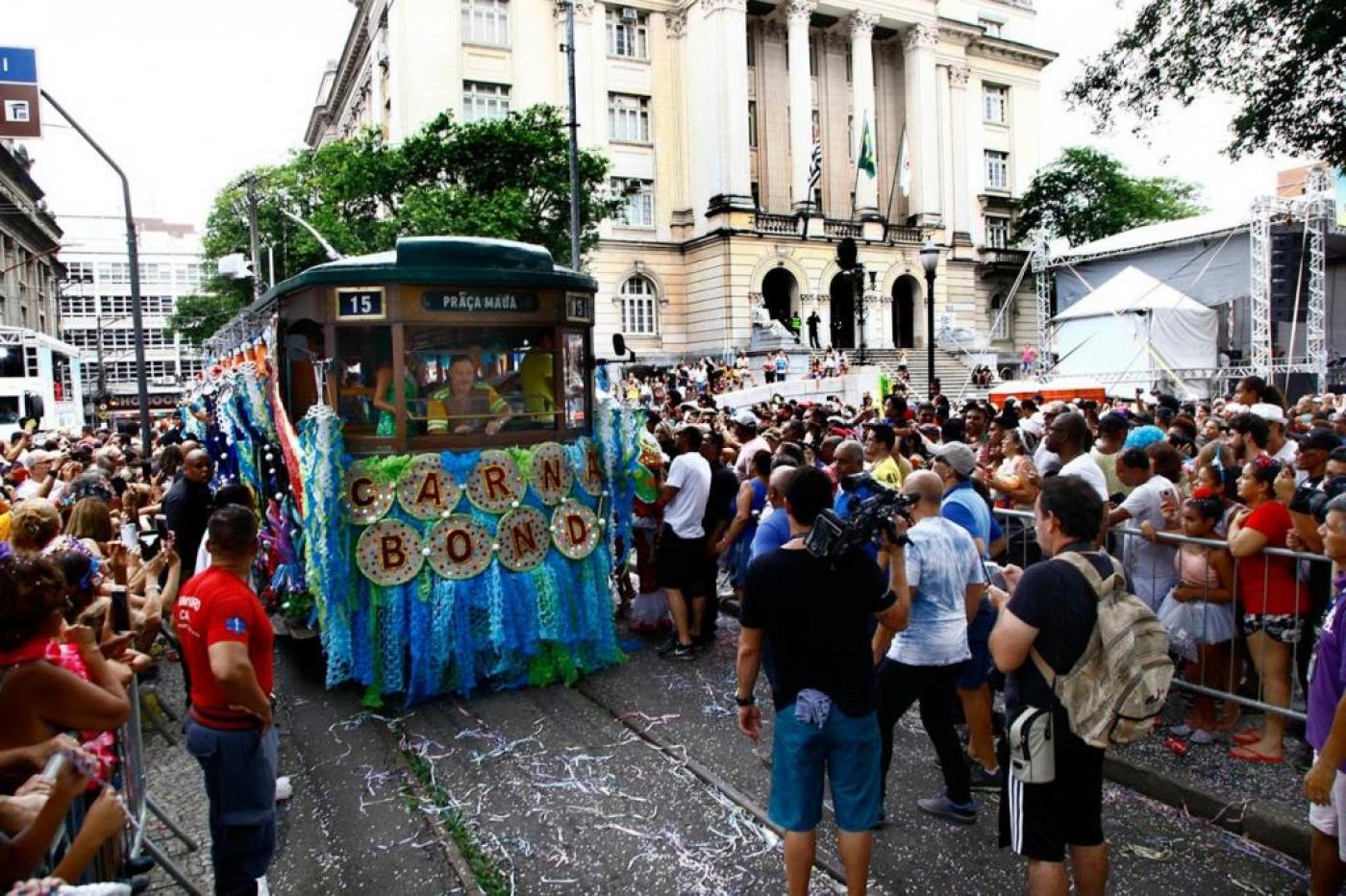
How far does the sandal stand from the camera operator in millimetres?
2977

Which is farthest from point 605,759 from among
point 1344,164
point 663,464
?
point 1344,164

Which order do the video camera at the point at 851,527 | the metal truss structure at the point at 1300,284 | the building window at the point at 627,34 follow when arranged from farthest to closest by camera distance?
the building window at the point at 627,34 < the metal truss structure at the point at 1300,284 < the video camera at the point at 851,527

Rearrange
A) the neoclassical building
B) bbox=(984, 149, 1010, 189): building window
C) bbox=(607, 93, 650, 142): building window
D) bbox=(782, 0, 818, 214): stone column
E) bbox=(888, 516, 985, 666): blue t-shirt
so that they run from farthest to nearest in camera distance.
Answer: bbox=(984, 149, 1010, 189): building window
bbox=(782, 0, 818, 214): stone column
bbox=(607, 93, 650, 142): building window
the neoclassical building
bbox=(888, 516, 985, 666): blue t-shirt

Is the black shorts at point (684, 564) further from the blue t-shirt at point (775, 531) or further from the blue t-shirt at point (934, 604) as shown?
the blue t-shirt at point (934, 604)

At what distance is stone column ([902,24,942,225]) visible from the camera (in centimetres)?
4466

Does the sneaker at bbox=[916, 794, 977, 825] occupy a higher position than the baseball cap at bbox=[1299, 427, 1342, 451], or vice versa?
the baseball cap at bbox=[1299, 427, 1342, 451]

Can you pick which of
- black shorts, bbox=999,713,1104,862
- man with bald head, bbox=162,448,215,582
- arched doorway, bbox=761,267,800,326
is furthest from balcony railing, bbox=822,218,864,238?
black shorts, bbox=999,713,1104,862

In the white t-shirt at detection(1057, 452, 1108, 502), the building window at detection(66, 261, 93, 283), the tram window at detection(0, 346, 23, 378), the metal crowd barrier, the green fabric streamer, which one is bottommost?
the metal crowd barrier

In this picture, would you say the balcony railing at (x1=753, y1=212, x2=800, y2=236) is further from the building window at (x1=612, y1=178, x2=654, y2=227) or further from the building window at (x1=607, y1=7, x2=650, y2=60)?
the building window at (x1=607, y1=7, x2=650, y2=60)

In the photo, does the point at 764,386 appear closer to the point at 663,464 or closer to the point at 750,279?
the point at 750,279

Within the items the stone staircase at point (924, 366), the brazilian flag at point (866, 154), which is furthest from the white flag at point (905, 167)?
the stone staircase at point (924, 366)

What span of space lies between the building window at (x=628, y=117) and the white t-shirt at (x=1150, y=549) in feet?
119

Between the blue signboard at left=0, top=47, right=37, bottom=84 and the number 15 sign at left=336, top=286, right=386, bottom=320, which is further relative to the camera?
the blue signboard at left=0, top=47, right=37, bottom=84

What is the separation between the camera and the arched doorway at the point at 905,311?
45.3 metres
